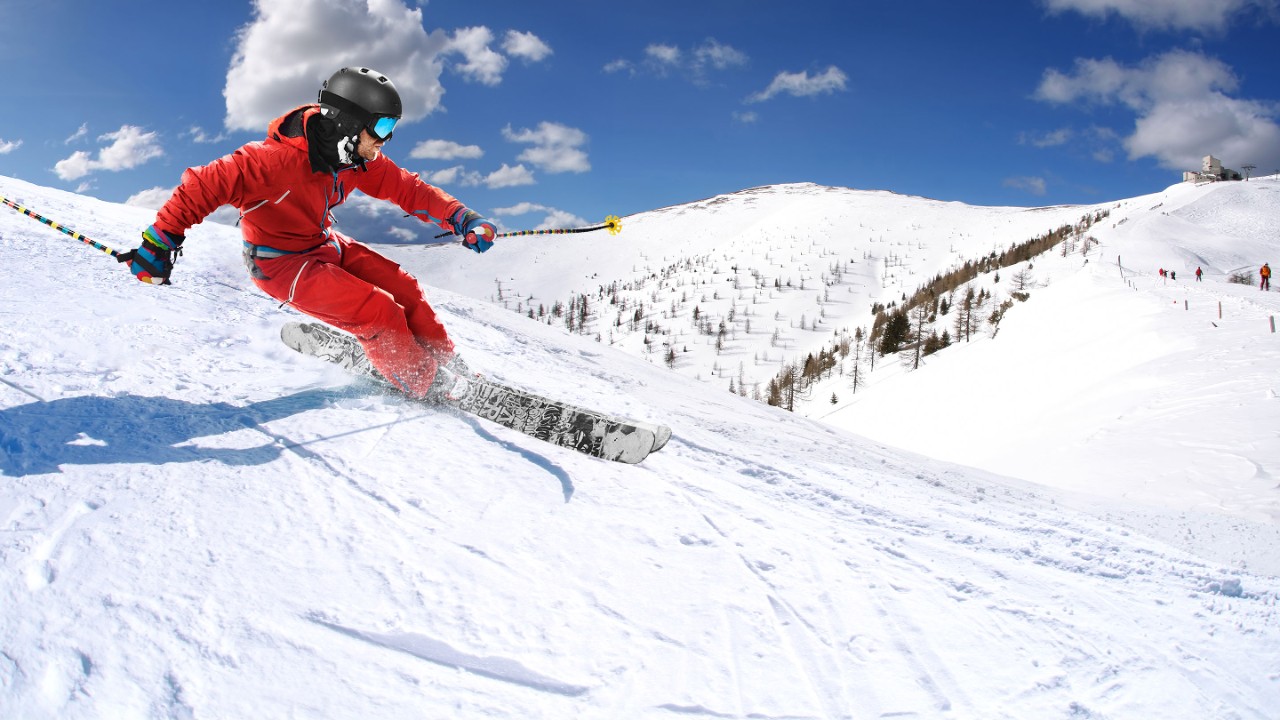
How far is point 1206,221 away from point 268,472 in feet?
248

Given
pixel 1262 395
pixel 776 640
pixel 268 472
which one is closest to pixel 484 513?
pixel 268 472

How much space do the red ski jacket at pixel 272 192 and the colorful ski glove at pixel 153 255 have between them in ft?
0.19

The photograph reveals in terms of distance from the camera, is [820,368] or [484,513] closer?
[484,513]

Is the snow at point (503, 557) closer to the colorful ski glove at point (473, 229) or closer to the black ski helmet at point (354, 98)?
the colorful ski glove at point (473, 229)

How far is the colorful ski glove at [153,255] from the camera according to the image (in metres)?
3.73

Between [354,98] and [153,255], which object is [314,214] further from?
[153,255]

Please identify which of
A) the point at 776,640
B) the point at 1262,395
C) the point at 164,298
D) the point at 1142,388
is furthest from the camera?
the point at 1142,388

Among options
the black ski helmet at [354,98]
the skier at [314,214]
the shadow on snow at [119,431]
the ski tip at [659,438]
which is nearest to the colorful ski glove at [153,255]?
the skier at [314,214]

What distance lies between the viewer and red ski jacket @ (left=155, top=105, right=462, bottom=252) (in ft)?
12.7

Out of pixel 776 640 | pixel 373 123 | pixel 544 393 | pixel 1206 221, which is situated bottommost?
pixel 776 640

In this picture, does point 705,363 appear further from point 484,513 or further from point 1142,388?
point 484,513

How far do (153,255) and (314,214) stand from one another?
0.99 metres

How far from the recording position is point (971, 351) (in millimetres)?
34031

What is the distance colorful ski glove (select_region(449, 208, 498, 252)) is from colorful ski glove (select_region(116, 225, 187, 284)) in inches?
73.9
